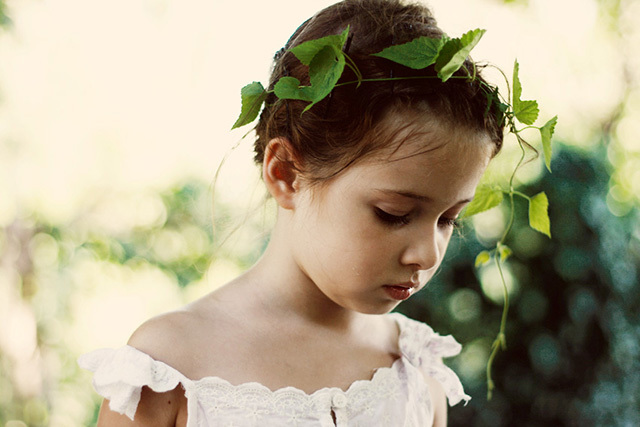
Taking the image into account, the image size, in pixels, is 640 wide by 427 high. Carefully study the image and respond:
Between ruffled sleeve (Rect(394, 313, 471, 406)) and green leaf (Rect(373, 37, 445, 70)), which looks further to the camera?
ruffled sleeve (Rect(394, 313, 471, 406))

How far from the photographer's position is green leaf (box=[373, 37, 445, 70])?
94 cm

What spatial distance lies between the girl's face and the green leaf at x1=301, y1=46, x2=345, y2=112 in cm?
14

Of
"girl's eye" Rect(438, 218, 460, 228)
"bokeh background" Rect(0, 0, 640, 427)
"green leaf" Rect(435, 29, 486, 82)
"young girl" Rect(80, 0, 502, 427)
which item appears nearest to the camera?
"green leaf" Rect(435, 29, 486, 82)

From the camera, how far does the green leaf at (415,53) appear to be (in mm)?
940

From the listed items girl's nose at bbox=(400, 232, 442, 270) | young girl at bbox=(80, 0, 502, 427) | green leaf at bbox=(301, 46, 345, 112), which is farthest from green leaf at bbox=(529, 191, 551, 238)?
green leaf at bbox=(301, 46, 345, 112)

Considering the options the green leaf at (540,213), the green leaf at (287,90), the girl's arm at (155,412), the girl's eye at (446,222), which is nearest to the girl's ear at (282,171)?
the green leaf at (287,90)

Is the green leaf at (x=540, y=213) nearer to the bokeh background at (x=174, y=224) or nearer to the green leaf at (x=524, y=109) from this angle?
the green leaf at (x=524, y=109)

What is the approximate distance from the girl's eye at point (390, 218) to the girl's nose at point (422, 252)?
0.03m

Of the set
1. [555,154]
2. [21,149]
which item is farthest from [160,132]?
[555,154]

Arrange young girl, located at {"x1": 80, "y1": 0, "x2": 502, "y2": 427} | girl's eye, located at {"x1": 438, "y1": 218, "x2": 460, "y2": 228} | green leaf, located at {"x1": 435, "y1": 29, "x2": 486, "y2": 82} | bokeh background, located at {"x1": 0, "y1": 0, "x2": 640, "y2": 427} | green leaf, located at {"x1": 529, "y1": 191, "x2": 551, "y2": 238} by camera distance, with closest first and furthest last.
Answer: green leaf, located at {"x1": 435, "y1": 29, "x2": 486, "y2": 82} < young girl, located at {"x1": 80, "y1": 0, "x2": 502, "y2": 427} < girl's eye, located at {"x1": 438, "y1": 218, "x2": 460, "y2": 228} < green leaf, located at {"x1": 529, "y1": 191, "x2": 551, "y2": 238} < bokeh background, located at {"x1": 0, "y1": 0, "x2": 640, "y2": 427}

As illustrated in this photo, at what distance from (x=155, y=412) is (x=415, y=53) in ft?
2.29

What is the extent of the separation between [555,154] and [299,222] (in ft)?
4.48

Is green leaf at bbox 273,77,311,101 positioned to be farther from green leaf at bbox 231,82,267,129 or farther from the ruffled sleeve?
the ruffled sleeve

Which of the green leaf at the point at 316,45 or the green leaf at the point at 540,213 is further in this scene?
the green leaf at the point at 540,213
